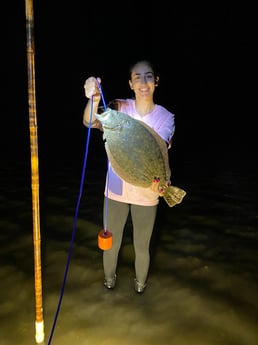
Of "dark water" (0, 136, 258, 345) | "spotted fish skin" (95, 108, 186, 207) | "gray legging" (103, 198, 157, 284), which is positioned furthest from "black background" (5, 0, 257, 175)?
"spotted fish skin" (95, 108, 186, 207)

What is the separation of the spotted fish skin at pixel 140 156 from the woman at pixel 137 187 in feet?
0.30

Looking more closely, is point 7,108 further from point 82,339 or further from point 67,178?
point 82,339

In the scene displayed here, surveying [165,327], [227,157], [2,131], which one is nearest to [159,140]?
[165,327]

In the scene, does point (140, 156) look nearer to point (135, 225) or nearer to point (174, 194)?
point (174, 194)

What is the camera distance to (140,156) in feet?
7.29

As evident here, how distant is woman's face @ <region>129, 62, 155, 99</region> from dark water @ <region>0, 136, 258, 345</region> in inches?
48.8

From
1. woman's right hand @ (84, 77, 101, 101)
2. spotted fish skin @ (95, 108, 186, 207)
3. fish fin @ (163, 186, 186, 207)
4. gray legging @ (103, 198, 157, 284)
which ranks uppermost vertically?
woman's right hand @ (84, 77, 101, 101)

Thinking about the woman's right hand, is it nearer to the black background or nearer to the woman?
the woman

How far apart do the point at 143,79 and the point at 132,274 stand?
7.05 feet

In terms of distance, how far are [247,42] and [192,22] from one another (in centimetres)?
584

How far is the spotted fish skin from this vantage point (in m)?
2.08

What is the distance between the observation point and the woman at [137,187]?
7.80 ft

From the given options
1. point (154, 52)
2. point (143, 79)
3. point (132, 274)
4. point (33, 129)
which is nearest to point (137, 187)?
point (143, 79)

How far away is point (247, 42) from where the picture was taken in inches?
1006
